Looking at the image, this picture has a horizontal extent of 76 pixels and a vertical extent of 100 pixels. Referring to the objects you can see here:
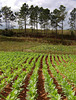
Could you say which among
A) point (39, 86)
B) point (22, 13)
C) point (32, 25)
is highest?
point (22, 13)

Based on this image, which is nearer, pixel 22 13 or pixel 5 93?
pixel 5 93

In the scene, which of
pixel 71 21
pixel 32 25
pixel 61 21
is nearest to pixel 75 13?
pixel 71 21

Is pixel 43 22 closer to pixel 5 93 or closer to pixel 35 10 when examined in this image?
pixel 35 10

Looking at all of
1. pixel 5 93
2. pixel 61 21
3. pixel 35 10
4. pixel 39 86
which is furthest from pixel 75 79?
pixel 35 10

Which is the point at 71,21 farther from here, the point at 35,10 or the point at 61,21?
the point at 35,10

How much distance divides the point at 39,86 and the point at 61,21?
38538 mm

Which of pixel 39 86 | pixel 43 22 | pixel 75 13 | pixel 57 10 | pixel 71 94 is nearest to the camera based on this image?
pixel 71 94

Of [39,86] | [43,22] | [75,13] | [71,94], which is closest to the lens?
[71,94]

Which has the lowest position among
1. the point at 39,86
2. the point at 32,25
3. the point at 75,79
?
the point at 39,86

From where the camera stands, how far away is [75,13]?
4394 centimetres

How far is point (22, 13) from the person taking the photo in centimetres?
4153

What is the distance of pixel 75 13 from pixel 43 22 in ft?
46.2

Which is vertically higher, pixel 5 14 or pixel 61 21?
pixel 5 14

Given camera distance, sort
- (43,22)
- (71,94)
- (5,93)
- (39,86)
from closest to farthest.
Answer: (71,94) < (5,93) < (39,86) < (43,22)
